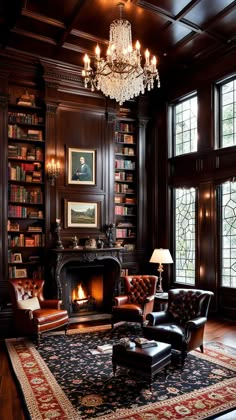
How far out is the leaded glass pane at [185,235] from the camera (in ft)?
24.1

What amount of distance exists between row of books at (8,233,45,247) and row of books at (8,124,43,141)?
1.88 metres

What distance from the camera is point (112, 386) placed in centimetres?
381

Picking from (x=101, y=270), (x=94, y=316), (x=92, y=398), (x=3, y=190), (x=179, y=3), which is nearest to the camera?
(x=92, y=398)

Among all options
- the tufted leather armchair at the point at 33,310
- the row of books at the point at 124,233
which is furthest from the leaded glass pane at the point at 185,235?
the tufted leather armchair at the point at 33,310

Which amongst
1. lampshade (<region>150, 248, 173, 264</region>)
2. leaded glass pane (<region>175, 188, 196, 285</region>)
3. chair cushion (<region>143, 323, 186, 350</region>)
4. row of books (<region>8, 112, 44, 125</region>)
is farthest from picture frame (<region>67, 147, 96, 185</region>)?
chair cushion (<region>143, 323, 186, 350</region>)

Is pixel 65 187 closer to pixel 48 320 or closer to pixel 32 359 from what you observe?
pixel 48 320

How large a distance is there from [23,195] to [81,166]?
4.45ft

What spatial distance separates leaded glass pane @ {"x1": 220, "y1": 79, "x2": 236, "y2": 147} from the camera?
21.6 ft

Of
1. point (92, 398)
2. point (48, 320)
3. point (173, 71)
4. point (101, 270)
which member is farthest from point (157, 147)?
point (92, 398)

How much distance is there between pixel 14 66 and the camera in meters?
6.68

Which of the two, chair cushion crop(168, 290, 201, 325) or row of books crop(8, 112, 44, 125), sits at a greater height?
row of books crop(8, 112, 44, 125)

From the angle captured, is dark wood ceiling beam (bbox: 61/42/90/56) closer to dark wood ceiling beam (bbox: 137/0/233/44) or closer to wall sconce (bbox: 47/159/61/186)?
dark wood ceiling beam (bbox: 137/0/233/44)

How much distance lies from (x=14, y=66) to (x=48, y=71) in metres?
0.64

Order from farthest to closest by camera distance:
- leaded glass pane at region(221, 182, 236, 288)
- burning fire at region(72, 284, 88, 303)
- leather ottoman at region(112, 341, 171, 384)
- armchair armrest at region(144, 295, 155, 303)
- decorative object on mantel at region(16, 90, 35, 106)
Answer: burning fire at region(72, 284, 88, 303)
decorative object on mantel at region(16, 90, 35, 106)
leaded glass pane at region(221, 182, 236, 288)
armchair armrest at region(144, 295, 155, 303)
leather ottoman at region(112, 341, 171, 384)
